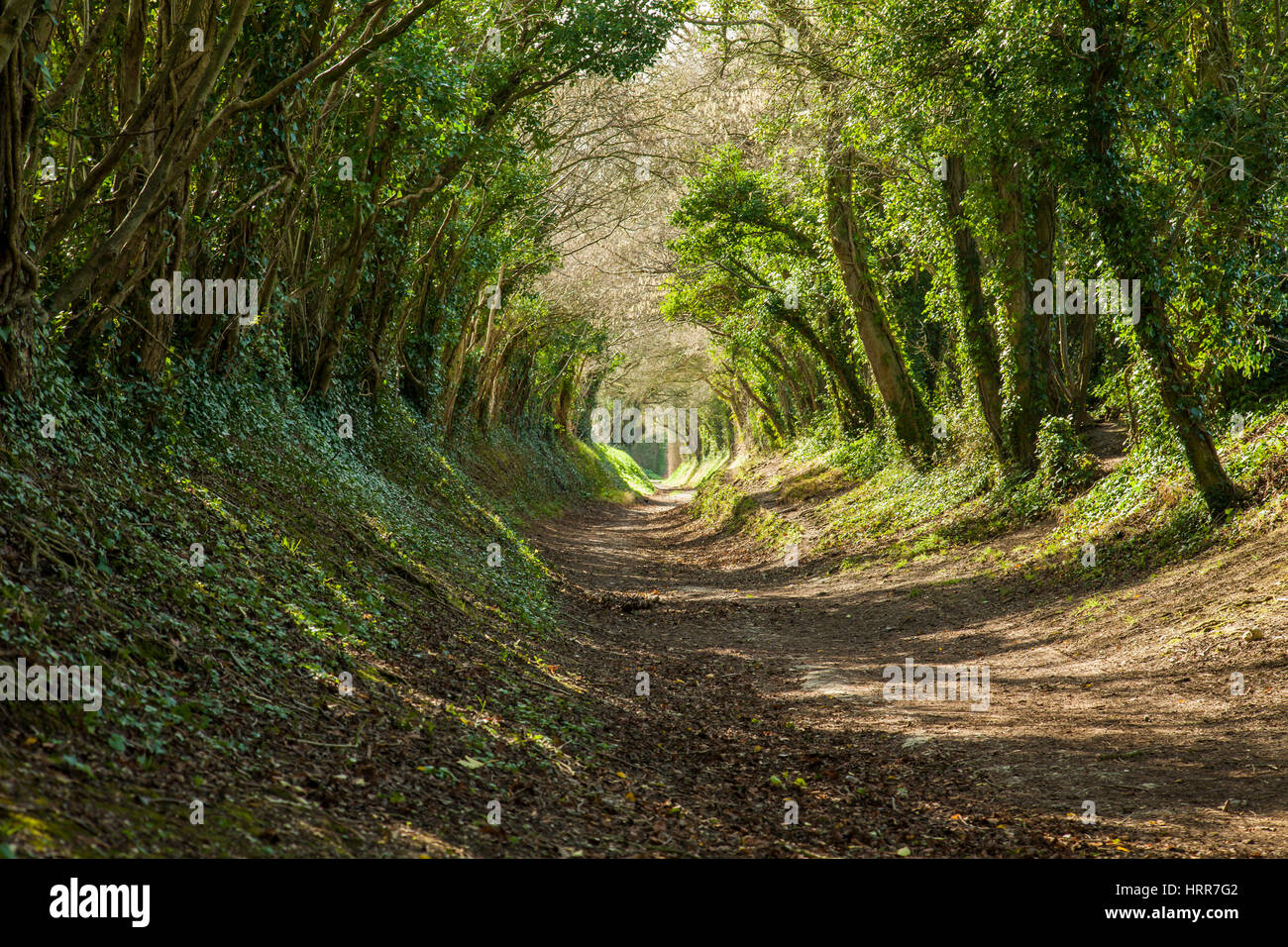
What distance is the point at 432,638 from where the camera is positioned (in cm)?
823

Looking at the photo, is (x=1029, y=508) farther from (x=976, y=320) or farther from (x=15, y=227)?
(x=15, y=227)

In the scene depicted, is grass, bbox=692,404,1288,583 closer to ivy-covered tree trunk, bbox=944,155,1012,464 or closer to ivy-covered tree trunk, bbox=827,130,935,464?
ivy-covered tree trunk, bbox=827,130,935,464

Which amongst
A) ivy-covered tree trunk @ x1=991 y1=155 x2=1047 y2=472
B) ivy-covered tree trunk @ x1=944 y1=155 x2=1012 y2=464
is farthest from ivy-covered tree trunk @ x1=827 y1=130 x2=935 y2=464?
ivy-covered tree trunk @ x1=991 y1=155 x2=1047 y2=472

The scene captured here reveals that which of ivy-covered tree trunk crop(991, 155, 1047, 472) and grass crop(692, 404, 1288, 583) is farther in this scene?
ivy-covered tree trunk crop(991, 155, 1047, 472)

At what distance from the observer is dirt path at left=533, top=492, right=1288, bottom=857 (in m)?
5.30

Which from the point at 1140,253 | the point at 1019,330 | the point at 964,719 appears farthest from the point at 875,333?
the point at 964,719

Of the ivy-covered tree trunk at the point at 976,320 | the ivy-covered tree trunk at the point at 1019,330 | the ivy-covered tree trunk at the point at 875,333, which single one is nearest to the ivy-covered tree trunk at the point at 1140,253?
the ivy-covered tree trunk at the point at 1019,330

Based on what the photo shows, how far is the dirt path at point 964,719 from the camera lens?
209 inches

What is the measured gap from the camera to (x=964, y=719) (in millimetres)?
7879

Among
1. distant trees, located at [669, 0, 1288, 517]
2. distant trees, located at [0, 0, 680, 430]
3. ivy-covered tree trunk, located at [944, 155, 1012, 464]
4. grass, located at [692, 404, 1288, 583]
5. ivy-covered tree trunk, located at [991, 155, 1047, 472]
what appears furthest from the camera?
ivy-covered tree trunk, located at [944, 155, 1012, 464]

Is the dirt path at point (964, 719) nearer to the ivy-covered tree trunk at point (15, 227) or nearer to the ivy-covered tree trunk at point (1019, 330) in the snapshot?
the ivy-covered tree trunk at point (1019, 330)

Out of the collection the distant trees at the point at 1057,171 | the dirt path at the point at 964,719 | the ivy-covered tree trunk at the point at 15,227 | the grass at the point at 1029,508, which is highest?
the distant trees at the point at 1057,171

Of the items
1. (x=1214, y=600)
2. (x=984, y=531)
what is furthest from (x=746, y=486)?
(x=1214, y=600)

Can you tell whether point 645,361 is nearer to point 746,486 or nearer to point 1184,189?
point 746,486
